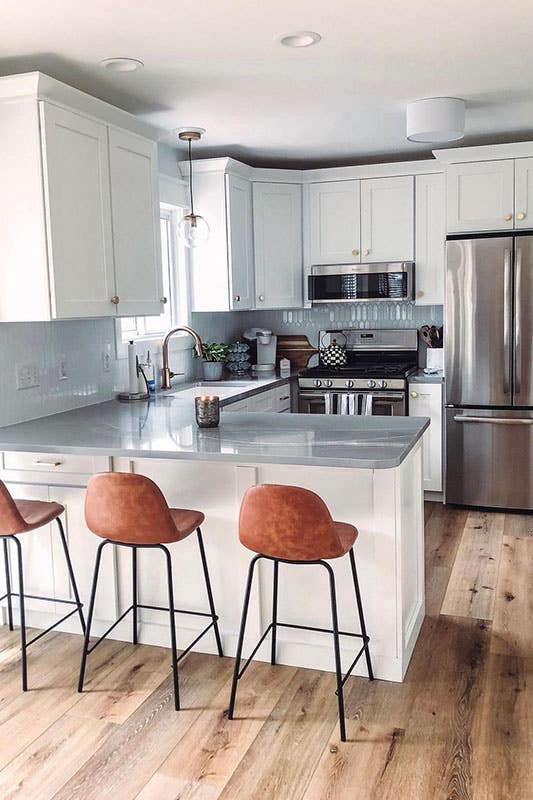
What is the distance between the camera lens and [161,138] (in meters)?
4.66

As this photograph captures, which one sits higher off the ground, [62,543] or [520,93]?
[520,93]

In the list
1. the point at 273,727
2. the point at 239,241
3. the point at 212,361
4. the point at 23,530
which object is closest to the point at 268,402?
the point at 212,361

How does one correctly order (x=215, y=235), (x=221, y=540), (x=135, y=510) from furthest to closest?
1. (x=215, y=235)
2. (x=221, y=540)
3. (x=135, y=510)

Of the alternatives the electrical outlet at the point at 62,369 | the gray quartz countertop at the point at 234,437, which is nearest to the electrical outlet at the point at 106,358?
the electrical outlet at the point at 62,369

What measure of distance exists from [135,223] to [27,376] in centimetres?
94

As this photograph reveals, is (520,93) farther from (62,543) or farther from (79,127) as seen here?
(62,543)

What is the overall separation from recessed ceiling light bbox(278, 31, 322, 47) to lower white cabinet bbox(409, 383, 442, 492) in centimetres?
→ 267

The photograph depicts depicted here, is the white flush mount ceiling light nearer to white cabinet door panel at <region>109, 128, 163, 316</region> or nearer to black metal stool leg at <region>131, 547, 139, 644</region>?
white cabinet door panel at <region>109, 128, 163, 316</region>

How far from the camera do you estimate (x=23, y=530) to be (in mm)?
2764

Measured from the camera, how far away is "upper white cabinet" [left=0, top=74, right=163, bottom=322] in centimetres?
309

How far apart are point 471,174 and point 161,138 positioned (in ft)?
6.59

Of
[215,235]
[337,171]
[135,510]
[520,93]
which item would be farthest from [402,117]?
[135,510]

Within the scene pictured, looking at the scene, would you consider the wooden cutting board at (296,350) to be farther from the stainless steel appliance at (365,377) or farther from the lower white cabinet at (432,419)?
the lower white cabinet at (432,419)

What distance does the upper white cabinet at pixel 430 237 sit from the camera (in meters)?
5.29
